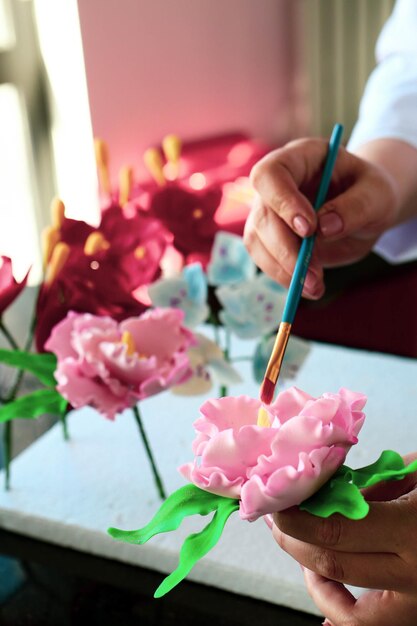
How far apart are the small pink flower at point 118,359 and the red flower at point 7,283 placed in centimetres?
6

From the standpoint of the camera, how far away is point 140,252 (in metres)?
0.76

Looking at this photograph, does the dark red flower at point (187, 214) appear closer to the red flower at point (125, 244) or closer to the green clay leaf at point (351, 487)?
the red flower at point (125, 244)

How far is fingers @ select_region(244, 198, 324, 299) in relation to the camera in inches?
27.0

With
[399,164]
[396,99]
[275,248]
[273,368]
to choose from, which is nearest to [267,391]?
[273,368]

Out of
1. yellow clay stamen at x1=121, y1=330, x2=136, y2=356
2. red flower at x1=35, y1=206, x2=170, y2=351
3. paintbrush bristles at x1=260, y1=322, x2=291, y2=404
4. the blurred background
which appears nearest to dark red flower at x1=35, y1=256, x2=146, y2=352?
red flower at x1=35, y1=206, x2=170, y2=351

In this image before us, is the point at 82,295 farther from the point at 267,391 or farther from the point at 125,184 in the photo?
the point at 267,391

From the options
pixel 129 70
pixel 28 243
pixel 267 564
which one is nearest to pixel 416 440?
pixel 267 564

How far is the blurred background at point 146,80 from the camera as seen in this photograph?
1992 millimetres

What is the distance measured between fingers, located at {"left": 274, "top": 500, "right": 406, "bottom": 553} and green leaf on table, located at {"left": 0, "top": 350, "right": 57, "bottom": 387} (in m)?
0.34

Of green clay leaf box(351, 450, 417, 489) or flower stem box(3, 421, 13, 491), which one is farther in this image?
flower stem box(3, 421, 13, 491)

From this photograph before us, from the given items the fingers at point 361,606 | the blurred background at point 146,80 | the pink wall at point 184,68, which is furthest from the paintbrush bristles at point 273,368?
the pink wall at point 184,68

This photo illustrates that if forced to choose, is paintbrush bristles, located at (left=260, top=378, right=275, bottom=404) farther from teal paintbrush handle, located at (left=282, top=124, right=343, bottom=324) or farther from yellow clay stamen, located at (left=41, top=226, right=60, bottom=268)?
yellow clay stamen, located at (left=41, top=226, right=60, bottom=268)

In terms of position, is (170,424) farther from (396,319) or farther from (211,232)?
(396,319)

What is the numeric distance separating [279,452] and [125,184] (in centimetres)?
49
